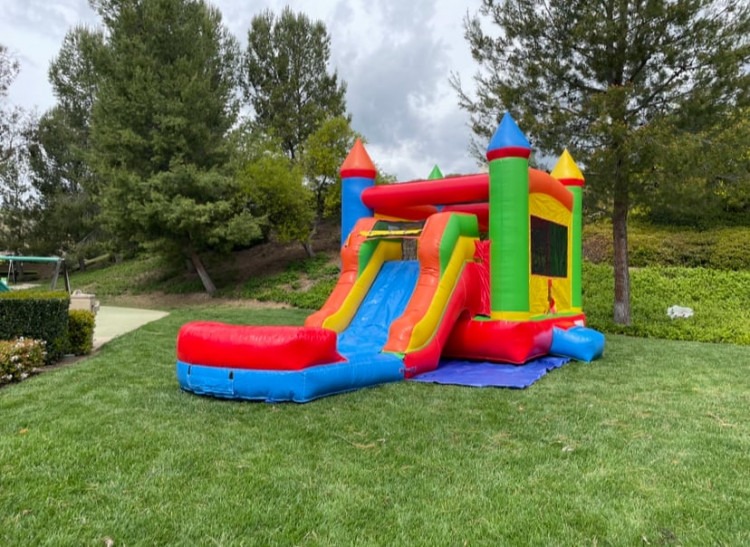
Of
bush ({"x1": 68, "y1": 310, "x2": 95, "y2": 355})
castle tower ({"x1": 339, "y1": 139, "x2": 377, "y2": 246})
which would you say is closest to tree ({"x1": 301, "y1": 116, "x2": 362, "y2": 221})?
castle tower ({"x1": 339, "y1": 139, "x2": 377, "y2": 246})

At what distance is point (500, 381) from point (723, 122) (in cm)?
688

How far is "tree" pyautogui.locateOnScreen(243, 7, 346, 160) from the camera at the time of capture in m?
22.8

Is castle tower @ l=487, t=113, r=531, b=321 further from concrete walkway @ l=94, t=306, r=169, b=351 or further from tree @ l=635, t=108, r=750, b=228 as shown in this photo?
concrete walkway @ l=94, t=306, r=169, b=351

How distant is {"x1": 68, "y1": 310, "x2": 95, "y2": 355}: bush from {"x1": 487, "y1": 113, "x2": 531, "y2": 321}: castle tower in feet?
17.7

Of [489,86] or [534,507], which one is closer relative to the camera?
[534,507]

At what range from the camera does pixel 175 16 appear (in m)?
16.5

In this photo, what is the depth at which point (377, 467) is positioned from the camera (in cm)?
312

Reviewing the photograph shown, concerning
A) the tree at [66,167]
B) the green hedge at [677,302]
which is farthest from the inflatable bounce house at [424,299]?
the tree at [66,167]

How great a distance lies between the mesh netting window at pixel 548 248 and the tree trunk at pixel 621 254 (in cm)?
217

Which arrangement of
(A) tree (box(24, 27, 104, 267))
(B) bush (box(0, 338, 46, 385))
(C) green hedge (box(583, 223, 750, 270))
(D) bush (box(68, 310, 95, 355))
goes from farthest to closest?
(A) tree (box(24, 27, 104, 267)) → (C) green hedge (box(583, 223, 750, 270)) → (D) bush (box(68, 310, 95, 355)) → (B) bush (box(0, 338, 46, 385))

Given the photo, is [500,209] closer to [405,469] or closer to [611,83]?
[405,469]

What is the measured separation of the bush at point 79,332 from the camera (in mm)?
7262

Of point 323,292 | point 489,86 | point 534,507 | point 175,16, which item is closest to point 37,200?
point 175,16

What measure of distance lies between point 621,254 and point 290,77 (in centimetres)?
1677
